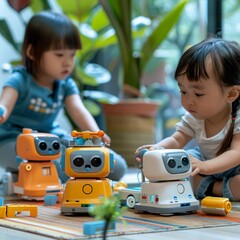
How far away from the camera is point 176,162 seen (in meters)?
1.33

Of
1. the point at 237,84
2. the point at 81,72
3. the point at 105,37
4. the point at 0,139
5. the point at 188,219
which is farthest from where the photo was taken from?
the point at 105,37

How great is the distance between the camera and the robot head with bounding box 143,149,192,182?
1321mm

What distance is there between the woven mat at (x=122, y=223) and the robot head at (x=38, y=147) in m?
0.29

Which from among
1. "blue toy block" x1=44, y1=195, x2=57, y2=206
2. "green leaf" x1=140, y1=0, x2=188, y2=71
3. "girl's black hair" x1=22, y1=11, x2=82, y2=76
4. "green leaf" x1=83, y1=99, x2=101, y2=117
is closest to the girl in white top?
"blue toy block" x1=44, y1=195, x2=57, y2=206

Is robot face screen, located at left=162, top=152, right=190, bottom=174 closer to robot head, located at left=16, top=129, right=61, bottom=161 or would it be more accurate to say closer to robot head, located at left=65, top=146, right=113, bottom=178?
robot head, located at left=65, top=146, right=113, bottom=178

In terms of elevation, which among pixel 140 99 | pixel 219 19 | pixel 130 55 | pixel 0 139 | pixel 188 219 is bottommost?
pixel 188 219

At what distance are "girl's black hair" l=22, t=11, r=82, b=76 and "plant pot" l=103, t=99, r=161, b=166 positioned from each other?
0.69 metres

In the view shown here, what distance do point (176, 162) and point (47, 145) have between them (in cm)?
46

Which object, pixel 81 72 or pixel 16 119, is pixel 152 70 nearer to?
pixel 81 72

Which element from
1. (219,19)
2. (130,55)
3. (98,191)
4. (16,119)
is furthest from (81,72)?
(98,191)

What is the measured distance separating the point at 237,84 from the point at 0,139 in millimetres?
852

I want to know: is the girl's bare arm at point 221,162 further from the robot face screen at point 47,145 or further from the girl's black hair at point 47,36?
the girl's black hair at point 47,36

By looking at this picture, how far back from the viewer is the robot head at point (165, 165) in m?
1.32

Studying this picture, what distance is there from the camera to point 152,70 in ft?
10.8
